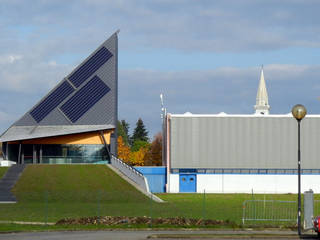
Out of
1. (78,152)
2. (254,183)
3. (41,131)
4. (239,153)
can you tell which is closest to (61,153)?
(78,152)

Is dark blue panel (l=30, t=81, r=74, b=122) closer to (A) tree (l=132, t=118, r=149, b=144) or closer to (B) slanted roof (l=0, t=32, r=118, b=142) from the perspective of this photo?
(B) slanted roof (l=0, t=32, r=118, b=142)

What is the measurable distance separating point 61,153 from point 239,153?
750 inches

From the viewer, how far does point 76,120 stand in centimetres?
7400

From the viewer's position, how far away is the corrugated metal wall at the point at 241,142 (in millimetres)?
73125

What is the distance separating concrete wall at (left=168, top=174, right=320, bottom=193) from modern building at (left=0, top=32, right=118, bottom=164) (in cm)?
1031

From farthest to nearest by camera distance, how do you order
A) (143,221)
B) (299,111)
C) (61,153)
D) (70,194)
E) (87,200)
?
(61,153), (70,194), (87,200), (143,221), (299,111)

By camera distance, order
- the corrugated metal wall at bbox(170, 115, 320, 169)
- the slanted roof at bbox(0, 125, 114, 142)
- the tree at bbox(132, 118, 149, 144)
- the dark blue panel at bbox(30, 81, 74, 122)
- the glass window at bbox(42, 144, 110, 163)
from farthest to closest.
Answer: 1. the tree at bbox(132, 118, 149, 144)
2. the dark blue panel at bbox(30, 81, 74, 122)
3. the corrugated metal wall at bbox(170, 115, 320, 169)
4. the glass window at bbox(42, 144, 110, 163)
5. the slanted roof at bbox(0, 125, 114, 142)

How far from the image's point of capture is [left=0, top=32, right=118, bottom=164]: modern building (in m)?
72.6

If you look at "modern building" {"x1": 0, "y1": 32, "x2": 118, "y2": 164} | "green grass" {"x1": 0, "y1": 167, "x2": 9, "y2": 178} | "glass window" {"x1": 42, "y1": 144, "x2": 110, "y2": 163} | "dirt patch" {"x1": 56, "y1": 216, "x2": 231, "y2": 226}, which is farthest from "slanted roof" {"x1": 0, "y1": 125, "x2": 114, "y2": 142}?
"dirt patch" {"x1": 56, "y1": 216, "x2": 231, "y2": 226}

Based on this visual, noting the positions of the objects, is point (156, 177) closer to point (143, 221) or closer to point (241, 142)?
point (241, 142)

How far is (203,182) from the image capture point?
72812 mm

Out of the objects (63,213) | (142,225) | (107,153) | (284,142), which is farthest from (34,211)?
(284,142)

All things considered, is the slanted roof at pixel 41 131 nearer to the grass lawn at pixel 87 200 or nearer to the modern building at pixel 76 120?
the modern building at pixel 76 120

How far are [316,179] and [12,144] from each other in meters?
32.6
